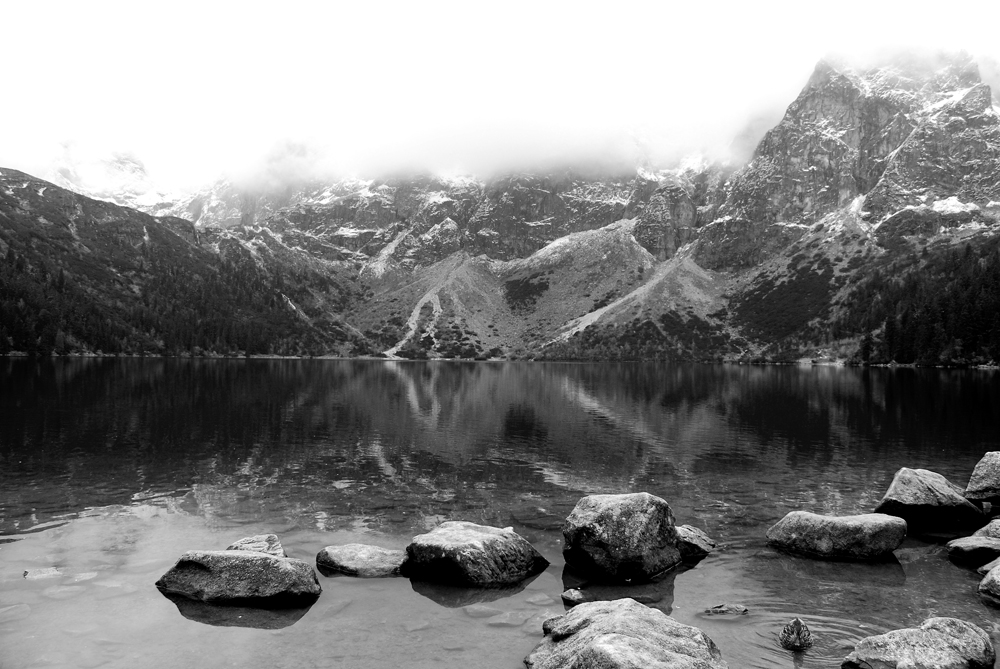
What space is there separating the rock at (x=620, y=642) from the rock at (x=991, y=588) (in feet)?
37.6

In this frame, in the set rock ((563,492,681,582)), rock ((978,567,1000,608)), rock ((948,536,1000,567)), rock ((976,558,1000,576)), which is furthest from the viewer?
rock ((948,536,1000,567))

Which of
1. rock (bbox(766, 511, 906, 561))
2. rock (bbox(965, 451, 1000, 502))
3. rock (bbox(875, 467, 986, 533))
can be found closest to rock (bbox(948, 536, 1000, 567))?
rock (bbox(766, 511, 906, 561))

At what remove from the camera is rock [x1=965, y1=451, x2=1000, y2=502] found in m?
32.9

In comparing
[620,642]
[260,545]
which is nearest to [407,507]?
[260,545]

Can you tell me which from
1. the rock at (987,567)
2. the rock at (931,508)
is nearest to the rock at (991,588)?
the rock at (987,567)

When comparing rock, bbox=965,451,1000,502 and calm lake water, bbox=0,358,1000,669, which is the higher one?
rock, bbox=965,451,1000,502

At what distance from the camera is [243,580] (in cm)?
1991

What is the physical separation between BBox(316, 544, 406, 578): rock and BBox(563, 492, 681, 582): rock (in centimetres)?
686

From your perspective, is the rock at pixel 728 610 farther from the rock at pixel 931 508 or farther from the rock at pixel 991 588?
the rock at pixel 931 508

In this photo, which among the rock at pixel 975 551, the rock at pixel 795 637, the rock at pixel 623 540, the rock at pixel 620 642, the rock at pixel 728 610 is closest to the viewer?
the rock at pixel 620 642

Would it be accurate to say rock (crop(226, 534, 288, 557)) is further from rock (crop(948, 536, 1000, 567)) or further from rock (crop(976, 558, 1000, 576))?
rock (crop(948, 536, 1000, 567))

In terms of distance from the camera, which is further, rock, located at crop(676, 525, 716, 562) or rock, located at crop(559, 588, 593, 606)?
rock, located at crop(676, 525, 716, 562)

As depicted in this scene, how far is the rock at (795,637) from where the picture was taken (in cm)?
1688

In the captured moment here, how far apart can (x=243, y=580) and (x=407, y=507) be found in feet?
43.6
